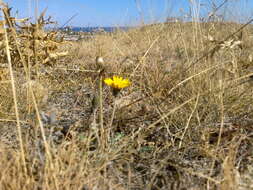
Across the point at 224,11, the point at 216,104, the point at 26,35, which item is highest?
the point at 224,11

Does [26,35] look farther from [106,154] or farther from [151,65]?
[106,154]

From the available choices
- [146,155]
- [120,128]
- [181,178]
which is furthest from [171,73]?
[181,178]

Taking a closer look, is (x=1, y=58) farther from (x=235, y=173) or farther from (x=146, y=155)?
(x=235, y=173)

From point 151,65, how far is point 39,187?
108 centimetres

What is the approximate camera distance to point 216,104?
35.2 inches

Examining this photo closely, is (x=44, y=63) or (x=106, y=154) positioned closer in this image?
(x=106, y=154)

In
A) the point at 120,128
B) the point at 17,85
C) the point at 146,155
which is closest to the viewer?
the point at 146,155

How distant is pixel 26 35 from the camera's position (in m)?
1.21

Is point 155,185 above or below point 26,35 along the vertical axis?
below

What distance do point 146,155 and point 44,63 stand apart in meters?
0.97

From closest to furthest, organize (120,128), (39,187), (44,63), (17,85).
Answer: (39,187) → (120,128) → (17,85) → (44,63)

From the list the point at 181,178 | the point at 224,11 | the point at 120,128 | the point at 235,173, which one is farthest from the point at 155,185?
the point at 224,11

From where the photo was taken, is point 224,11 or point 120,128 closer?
point 120,128

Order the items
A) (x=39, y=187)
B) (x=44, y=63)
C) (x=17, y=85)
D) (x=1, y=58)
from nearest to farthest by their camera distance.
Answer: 1. (x=39, y=187)
2. (x=17, y=85)
3. (x=1, y=58)
4. (x=44, y=63)
